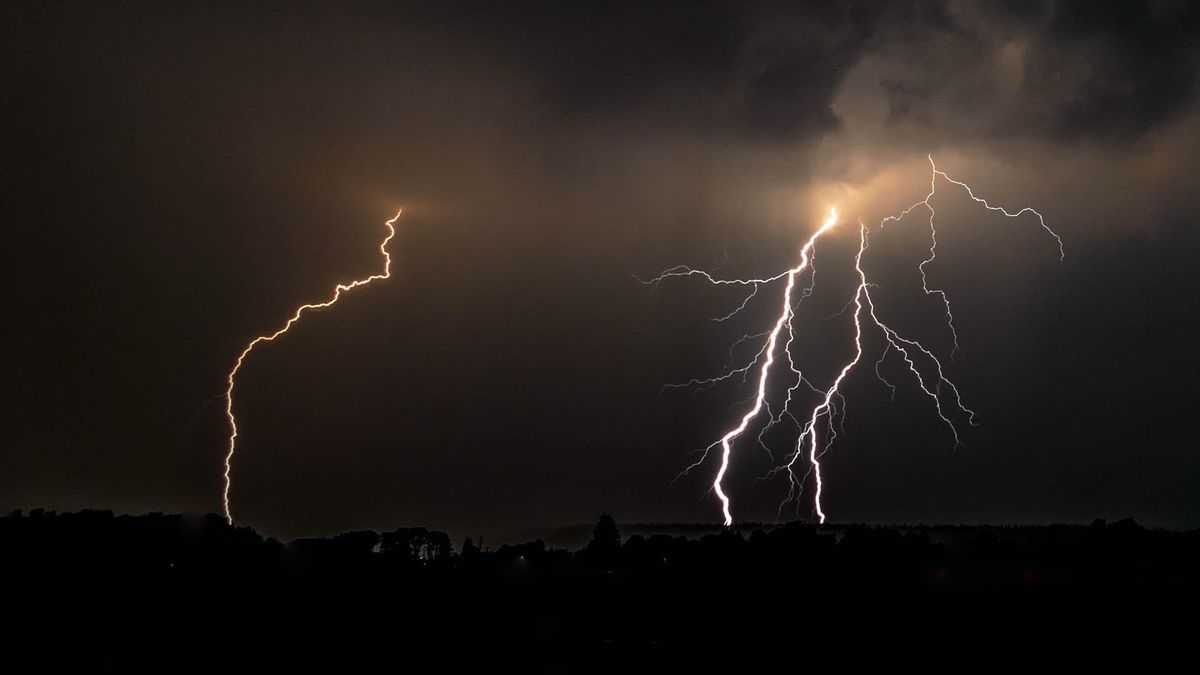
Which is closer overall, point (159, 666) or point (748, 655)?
point (748, 655)

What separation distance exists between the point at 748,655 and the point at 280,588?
1589 centimetres

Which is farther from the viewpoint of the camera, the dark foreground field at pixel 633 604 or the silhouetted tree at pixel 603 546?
the silhouetted tree at pixel 603 546

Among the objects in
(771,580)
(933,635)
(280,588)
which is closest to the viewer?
(933,635)

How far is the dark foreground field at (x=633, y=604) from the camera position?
2169 centimetres

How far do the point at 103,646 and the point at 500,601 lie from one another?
1099 centimetres

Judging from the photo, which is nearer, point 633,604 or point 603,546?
point 633,604

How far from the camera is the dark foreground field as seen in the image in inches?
854

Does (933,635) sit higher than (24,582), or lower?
lower

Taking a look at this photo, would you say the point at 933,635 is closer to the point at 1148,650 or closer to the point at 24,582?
the point at 1148,650

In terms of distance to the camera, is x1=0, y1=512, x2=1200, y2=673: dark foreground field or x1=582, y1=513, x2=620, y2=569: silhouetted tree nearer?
x1=0, y1=512, x2=1200, y2=673: dark foreground field

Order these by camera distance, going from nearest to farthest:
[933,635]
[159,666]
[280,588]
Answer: [933,635], [159,666], [280,588]

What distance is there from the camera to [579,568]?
3575 cm

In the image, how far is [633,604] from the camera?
28.5 m

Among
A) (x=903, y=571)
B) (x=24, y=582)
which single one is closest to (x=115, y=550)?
(x=24, y=582)
